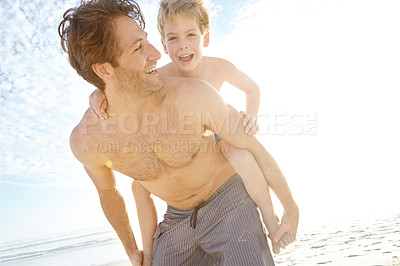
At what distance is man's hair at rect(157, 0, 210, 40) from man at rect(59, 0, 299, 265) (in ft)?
3.47

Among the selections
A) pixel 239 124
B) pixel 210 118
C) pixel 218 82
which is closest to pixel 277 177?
pixel 239 124

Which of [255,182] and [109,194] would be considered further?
[109,194]

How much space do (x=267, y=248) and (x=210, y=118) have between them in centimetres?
100

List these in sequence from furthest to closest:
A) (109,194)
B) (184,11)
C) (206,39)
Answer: (206,39) < (184,11) < (109,194)

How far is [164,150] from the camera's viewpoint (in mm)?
2562

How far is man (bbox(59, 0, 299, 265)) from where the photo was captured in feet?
8.09

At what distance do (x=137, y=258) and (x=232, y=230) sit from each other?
1048mm

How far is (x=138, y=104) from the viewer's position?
8.47 feet

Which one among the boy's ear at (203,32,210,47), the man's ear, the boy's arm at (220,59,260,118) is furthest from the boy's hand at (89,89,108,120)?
the boy's ear at (203,32,210,47)

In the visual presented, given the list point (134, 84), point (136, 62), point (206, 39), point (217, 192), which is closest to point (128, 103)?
point (134, 84)

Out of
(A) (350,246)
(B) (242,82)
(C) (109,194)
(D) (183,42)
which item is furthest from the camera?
(A) (350,246)

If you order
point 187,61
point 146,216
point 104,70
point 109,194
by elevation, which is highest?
point 187,61

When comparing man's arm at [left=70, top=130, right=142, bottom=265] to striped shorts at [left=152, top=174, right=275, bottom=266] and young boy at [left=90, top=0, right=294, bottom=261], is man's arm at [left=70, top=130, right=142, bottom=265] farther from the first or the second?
striped shorts at [left=152, top=174, right=275, bottom=266]

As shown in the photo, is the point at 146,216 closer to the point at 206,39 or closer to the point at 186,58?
the point at 186,58
